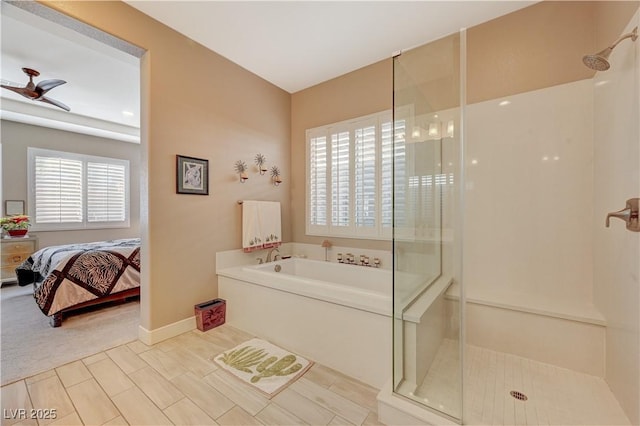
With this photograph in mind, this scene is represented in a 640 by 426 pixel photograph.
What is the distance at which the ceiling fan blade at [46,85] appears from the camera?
2932 millimetres

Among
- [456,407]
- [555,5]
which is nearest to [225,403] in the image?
A: [456,407]

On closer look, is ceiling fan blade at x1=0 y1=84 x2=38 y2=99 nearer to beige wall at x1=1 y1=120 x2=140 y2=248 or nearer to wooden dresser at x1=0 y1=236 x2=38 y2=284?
beige wall at x1=1 y1=120 x2=140 y2=248

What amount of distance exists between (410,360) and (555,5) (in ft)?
10.0

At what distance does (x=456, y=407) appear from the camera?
1.39m

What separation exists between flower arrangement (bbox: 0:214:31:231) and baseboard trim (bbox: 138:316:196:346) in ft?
11.9

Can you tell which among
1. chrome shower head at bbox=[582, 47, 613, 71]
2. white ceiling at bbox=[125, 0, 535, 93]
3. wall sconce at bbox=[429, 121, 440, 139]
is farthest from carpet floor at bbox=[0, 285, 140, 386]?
chrome shower head at bbox=[582, 47, 613, 71]

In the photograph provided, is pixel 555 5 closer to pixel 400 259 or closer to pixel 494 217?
pixel 494 217

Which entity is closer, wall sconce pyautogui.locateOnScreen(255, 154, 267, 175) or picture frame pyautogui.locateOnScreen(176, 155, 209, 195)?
picture frame pyautogui.locateOnScreen(176, 155, 209, 195)

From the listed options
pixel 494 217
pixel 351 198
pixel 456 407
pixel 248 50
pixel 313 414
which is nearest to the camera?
pixel 456 407

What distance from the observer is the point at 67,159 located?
4.95m

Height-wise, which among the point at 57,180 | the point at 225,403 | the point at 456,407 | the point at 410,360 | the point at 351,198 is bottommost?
the point at 225,403

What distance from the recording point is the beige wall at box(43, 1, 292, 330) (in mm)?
2346

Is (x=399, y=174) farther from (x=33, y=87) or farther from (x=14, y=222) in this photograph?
(x=14, y=222)

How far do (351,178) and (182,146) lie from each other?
1894mm
